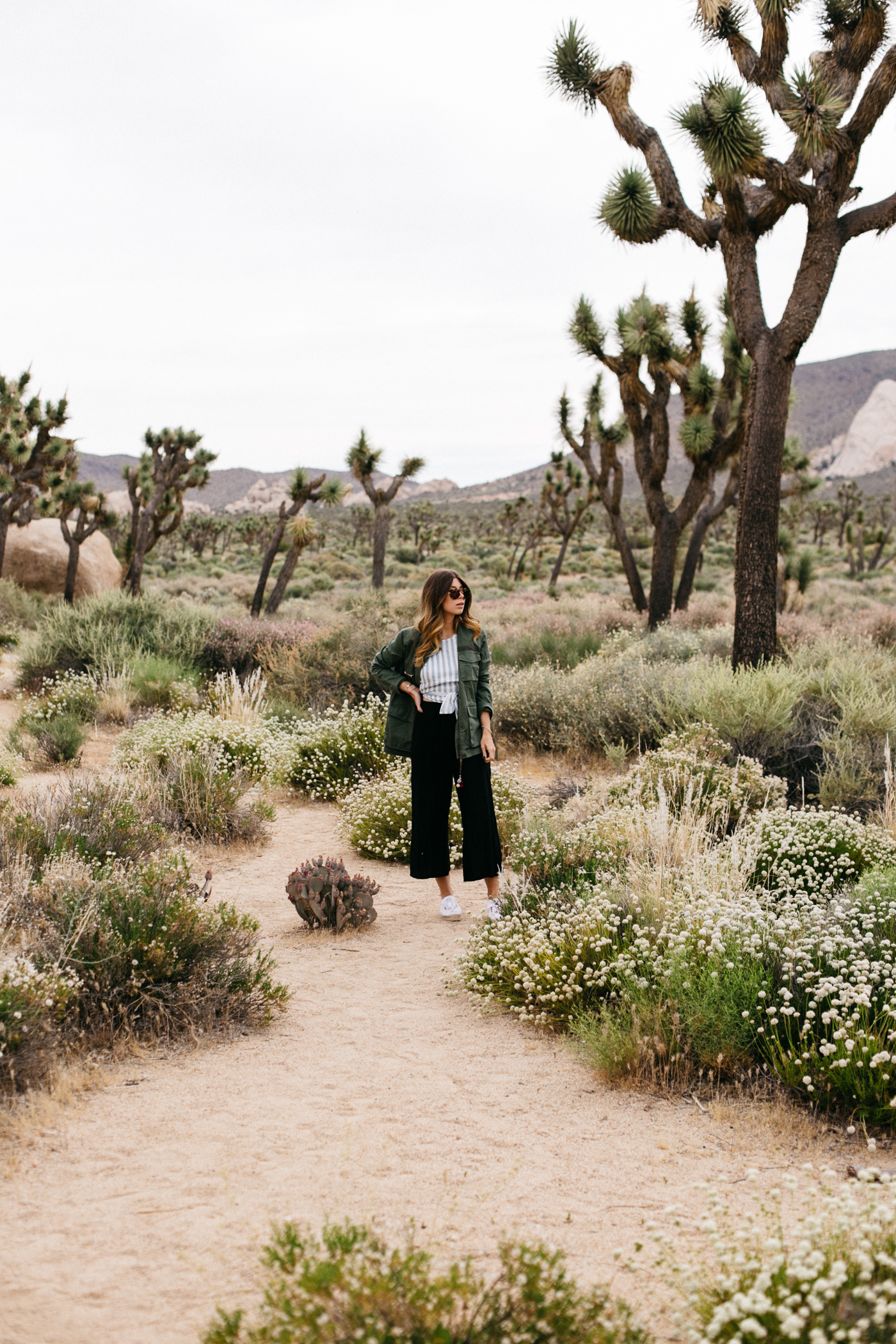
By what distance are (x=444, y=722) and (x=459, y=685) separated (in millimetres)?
267

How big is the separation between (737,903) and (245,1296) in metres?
2.91

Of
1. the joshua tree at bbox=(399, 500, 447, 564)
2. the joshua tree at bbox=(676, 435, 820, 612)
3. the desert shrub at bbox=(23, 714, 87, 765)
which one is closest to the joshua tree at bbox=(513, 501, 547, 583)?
the joshua tree at bbox=(399, 500, 447, 564)

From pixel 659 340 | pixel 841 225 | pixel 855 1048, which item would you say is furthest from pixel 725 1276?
pixel 659 340

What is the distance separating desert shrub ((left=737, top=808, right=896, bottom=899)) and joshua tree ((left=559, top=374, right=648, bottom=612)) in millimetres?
13982

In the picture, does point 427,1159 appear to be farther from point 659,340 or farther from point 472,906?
point 659,340

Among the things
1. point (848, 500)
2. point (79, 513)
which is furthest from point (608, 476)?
point (848, 500)

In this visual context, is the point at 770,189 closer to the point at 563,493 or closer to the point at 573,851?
the point at 573,851

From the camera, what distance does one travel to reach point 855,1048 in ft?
11.7

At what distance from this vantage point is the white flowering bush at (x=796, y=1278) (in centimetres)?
202

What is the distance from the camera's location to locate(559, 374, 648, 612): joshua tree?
2031 cm

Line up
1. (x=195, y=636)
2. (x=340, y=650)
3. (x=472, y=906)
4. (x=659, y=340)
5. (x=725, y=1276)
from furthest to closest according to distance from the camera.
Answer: (x=659, y=340) < (x=195, y=636) < (x=340, y=650) < (x=472, y=906) < (x=725, y=1276)

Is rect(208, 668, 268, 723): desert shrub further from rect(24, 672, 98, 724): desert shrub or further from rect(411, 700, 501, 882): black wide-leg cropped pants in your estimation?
rect(411, 700, 501, 882): black wide-leg cropped pants

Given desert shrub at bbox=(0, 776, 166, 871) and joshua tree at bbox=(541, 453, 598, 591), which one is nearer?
desert shrub at bbox=(0, 776, 166, 871)

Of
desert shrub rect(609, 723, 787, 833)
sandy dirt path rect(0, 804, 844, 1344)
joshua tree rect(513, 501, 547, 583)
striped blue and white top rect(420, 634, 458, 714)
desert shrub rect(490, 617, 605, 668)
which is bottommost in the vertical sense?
sandy dirt path rect(0, 804, 844, 1344)
